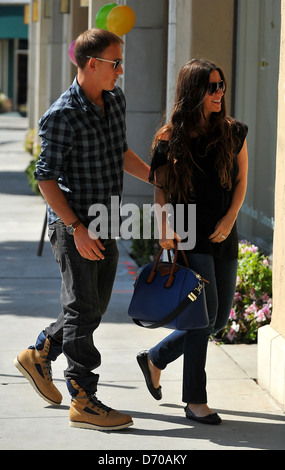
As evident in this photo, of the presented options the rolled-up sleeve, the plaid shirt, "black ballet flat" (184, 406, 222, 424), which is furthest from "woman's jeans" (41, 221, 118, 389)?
"black ballet flat" (184, 406, 222, 424)

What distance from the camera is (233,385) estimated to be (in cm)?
563

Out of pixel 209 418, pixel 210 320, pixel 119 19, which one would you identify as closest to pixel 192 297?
pixel 210 320

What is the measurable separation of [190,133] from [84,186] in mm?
615

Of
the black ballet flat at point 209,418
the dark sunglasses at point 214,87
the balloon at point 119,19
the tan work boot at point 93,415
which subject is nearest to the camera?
the dark sunglasses at point 214,87

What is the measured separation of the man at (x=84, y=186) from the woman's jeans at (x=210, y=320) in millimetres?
394

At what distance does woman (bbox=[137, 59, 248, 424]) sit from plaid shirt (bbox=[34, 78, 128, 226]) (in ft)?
0.85

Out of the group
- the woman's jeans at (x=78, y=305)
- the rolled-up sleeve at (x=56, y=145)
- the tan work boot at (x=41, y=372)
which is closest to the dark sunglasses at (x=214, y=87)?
the rolled-up sleeve at (x=56, y=145)

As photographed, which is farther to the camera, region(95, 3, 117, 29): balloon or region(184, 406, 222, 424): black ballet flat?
region(95, 3, 117, 29): balloon

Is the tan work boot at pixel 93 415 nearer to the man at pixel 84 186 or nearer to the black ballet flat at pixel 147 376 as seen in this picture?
the man at pixel 84 186

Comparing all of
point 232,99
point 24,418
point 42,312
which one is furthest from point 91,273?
point 232,99

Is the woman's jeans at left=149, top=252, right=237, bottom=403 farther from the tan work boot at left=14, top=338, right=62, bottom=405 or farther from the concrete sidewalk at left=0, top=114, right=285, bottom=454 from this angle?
the tan work boot at left=14, top=338, right=62, bottom=405

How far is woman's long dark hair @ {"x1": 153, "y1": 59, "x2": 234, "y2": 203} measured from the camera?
15.4 ft

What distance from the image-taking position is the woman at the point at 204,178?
4695mm
